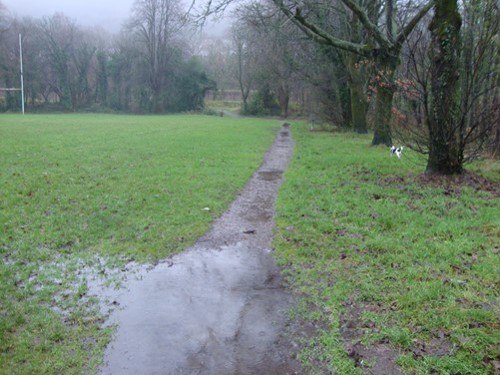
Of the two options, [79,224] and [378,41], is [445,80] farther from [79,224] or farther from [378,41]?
[79,224]

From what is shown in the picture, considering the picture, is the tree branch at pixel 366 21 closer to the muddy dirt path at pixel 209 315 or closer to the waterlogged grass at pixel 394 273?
the waterlogged grass at pixel 394 273

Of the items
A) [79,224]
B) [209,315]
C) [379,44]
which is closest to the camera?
[209,315]

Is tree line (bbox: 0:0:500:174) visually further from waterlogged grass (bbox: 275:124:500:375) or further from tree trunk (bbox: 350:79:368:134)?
waterlogged grass (bbox: 275:124:500:375)

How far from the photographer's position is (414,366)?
327 centimetres

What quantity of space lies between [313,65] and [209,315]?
24.5 meters

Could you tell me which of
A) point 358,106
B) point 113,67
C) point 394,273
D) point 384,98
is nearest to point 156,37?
point 113,67

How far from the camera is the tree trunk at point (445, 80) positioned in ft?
29.6

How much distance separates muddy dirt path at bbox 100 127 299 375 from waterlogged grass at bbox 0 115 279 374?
0.99 ft

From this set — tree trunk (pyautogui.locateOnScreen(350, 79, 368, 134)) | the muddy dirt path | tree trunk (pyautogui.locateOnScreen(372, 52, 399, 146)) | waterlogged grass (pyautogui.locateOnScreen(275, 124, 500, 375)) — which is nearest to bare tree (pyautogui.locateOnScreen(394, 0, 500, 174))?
waterlogged grass (pyautogui.locateOnScreen(275, 124, 500, 375))

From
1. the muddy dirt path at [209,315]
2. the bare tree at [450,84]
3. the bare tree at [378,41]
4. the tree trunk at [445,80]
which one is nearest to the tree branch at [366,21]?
the bare tree at [378,41]

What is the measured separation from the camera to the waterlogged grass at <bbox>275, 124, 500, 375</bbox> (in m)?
3.47

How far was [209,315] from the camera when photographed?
4.26 m

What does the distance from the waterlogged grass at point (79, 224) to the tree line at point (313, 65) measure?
4.77 meters

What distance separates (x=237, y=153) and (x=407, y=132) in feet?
21.7
